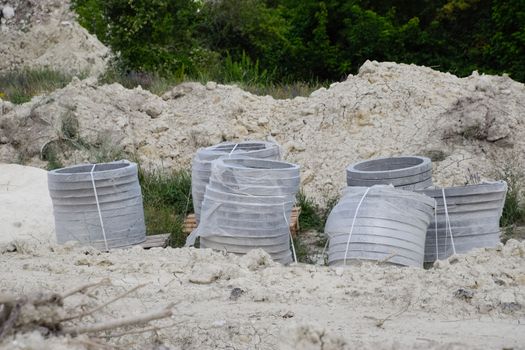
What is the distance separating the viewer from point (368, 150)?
35.5 feet

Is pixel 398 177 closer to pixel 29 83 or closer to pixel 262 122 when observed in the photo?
pixel 262 122

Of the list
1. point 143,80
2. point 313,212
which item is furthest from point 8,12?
point 313,212

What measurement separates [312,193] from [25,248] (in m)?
3.82

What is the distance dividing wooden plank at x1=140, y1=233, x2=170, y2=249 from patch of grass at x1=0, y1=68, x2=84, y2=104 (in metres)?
6.80

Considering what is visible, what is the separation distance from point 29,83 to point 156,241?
8.44 meters

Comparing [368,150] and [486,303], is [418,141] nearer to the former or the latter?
[368,150]

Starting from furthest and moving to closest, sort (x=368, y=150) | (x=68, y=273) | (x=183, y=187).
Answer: (x=368, y=150)
(x=183, y=187)
(x=68, y=273)

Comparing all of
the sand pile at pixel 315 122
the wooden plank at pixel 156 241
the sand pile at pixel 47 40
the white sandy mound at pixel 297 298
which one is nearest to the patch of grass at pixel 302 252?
the wooden plank at pixel 156 241

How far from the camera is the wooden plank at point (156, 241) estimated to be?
8.12m

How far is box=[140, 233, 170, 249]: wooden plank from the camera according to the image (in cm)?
812

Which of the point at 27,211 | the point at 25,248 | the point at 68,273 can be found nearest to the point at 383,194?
the point at 68,273

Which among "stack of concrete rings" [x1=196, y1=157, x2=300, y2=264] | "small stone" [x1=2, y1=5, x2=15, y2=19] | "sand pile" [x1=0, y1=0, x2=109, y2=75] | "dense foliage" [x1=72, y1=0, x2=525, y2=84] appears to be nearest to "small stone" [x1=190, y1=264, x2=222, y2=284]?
"stack of concrete rings" [x1=196, y1=157, x2=300, y2=264]

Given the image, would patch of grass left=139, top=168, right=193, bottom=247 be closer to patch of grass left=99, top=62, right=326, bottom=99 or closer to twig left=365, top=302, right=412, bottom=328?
patch of grass left=99, top=62, right=326, bottom=99

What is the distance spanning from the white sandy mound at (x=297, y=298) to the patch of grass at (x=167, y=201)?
6.39 feet
